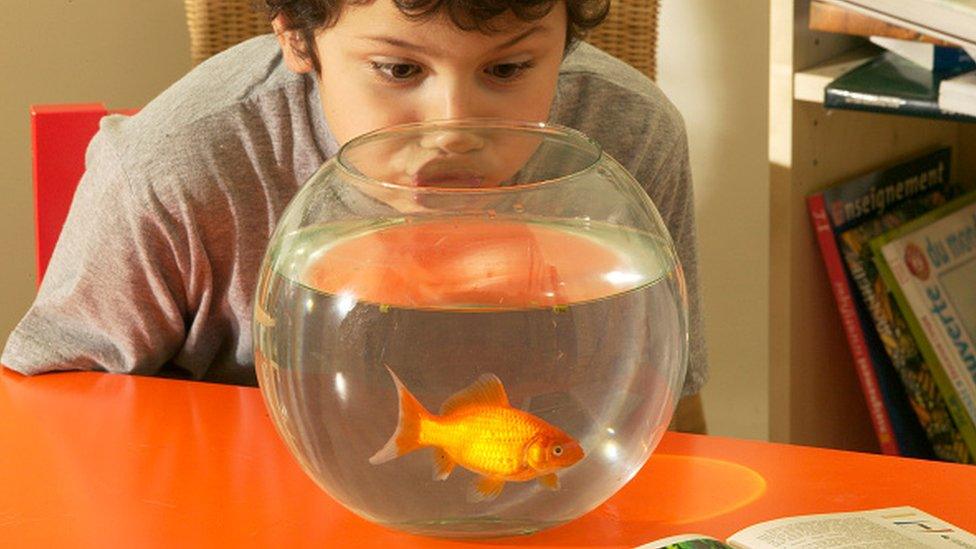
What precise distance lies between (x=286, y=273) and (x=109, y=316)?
0.47 metres

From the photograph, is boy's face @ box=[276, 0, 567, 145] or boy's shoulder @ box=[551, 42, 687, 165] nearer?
boy's face @ box=[276, 0, 567, 145]

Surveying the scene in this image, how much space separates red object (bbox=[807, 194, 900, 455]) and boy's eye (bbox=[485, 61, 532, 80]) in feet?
2.31

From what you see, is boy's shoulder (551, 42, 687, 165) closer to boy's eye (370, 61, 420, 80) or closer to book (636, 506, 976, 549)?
boy's eye (370, 61, 420, 80)

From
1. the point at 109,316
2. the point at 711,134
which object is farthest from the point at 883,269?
the point at 109,316

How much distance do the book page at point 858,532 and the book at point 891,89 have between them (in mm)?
725

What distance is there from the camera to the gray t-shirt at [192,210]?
4.07ft

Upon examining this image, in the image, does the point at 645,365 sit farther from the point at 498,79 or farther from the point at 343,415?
the point at 498,79

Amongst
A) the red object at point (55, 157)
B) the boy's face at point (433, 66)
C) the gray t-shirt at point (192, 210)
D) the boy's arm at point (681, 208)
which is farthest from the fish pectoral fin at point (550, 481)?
the red object at point (55, 157)

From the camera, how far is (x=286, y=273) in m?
0.81

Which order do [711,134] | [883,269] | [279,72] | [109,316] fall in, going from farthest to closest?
[711,134], [883,269], [279,72], [109,316]

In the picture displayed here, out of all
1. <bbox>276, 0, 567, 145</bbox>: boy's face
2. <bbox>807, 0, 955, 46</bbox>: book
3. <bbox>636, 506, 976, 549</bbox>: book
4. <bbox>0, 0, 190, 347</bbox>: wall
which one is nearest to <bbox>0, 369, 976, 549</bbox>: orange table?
<bbox>636, 506, 976, 549</bbox>: book

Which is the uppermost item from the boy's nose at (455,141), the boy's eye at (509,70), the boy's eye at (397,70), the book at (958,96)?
the boy's nose at (455,141)

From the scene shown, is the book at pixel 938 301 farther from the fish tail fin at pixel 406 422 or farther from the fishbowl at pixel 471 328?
the fish tail fin at pixel 406 422

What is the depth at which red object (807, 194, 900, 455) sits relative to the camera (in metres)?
1.73
